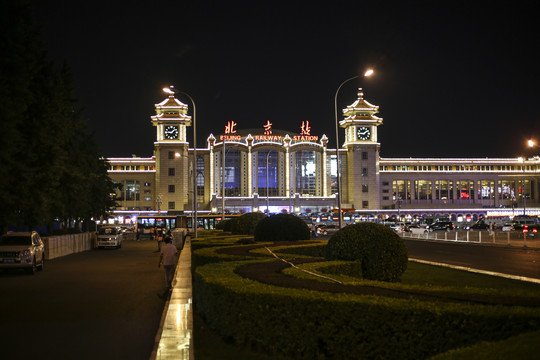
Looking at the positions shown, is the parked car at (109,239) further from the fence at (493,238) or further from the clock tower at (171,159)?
the clock tower at (171,159)

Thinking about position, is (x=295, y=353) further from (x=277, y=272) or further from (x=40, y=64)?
(x=40, y=64)

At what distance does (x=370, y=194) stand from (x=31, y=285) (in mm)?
102488

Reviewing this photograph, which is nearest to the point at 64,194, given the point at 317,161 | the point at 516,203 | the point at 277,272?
the point at 277,272

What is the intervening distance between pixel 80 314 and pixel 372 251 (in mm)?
7732

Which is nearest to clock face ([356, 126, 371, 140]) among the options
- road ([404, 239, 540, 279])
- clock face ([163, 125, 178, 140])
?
clock face ([163, 125, 178, 140])

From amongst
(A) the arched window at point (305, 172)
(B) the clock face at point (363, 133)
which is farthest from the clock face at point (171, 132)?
(B) the clock face at point (363, 133)

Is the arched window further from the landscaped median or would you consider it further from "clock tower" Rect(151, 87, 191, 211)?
the landscaped median

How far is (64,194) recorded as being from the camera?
3188cm

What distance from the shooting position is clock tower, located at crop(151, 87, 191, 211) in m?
111

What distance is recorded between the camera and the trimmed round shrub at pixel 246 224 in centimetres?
3231

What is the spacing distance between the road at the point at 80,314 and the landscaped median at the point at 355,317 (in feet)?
6.38

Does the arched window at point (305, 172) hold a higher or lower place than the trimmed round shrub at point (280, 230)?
higher

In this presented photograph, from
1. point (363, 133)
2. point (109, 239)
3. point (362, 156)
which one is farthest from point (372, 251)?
point (363, 133)

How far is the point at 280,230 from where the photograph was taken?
23.7 metres
